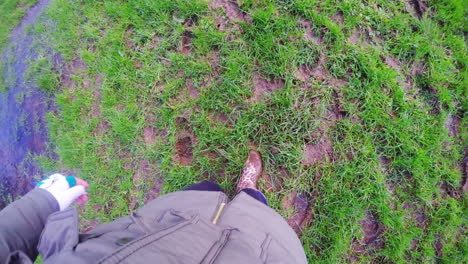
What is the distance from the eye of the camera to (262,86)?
2.49 meters

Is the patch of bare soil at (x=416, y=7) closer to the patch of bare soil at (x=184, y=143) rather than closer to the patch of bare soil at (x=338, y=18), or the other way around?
the patch of bare soil at (x=338, y=18)

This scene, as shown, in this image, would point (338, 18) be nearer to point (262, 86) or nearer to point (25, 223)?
point (262, 86)

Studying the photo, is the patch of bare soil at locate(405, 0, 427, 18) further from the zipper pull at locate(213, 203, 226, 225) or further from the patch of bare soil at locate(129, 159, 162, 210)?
the patch of bare soil at locate(129, 159, 162, 210)

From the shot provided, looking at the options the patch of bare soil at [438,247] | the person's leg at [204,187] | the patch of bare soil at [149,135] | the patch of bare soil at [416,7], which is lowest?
the patch of bare soil at [438,247]

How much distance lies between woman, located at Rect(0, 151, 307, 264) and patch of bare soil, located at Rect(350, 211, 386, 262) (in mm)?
887

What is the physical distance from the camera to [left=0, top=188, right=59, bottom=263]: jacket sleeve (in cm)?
170

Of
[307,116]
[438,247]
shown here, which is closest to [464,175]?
[438,247]

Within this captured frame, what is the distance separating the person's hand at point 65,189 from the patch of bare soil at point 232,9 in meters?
1.93

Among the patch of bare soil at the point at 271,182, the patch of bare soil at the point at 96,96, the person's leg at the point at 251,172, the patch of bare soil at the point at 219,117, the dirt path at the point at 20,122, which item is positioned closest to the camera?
the person's leg at the point at 251,172

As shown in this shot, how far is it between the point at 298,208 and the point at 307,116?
2.52 ft

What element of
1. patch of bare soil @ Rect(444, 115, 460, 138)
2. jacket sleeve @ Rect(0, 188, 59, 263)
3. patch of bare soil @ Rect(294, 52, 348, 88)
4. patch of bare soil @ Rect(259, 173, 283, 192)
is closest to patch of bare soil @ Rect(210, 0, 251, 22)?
patch of bare soil @ Rect(294, 52, 348, 88)

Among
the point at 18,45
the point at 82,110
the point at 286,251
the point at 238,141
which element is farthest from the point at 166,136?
the point at 18,45

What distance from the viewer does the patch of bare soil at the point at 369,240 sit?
2336mm

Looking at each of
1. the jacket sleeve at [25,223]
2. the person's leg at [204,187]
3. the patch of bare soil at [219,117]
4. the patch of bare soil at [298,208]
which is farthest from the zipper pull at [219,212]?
the jacket sleeve at [25,223]
